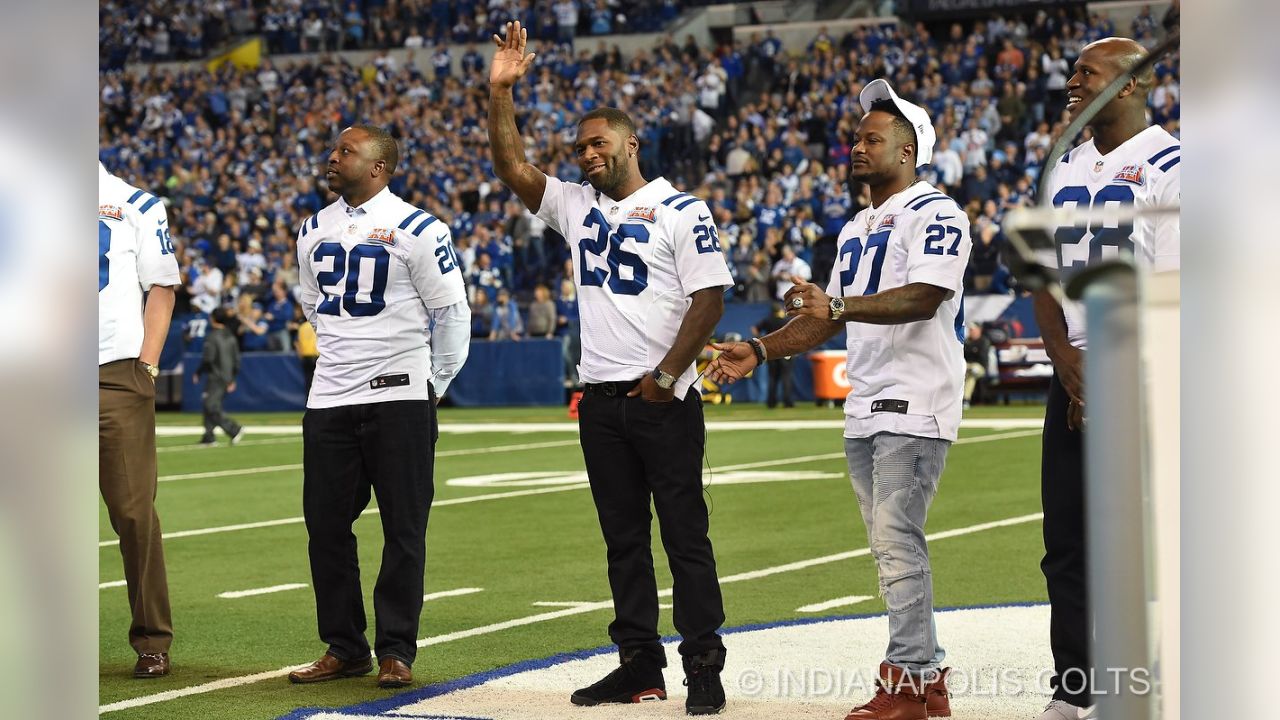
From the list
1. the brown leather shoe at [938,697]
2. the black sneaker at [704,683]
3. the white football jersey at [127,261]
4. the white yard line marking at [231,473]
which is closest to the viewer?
the brown leather shoe at [938,697]

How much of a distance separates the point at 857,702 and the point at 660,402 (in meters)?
1.21

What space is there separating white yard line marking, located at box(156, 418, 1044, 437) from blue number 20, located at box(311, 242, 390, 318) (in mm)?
13853

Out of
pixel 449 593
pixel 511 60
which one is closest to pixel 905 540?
pixel 511 60

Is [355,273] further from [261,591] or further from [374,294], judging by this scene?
[261,591]

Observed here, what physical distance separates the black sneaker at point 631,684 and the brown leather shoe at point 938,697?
989 mm

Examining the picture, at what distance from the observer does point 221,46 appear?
43594 mm

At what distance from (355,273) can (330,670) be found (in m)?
1.51

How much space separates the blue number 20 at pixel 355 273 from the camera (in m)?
6.62

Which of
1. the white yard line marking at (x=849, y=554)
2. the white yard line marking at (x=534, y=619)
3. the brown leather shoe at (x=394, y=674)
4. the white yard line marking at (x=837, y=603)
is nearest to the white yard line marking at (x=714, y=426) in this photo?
the white yard line marking at (x=849, y=554)

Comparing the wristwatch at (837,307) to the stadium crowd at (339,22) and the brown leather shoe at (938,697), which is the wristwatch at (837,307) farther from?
the stadium crowd at (339,22)

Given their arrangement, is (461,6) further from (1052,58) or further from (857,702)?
(857,702)

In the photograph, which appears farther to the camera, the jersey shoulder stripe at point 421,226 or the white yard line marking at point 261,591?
the white yard line marking at point 261,591
